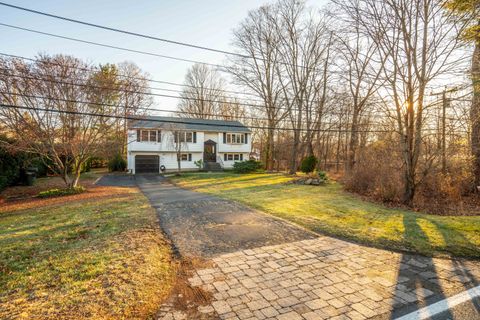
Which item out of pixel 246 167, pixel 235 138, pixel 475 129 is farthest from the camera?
pixel 235 138

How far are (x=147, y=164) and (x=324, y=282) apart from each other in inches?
939

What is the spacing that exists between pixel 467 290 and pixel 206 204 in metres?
7.42

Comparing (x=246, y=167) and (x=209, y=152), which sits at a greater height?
(x=209, y=152)

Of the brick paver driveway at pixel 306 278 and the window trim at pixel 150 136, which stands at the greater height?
the window trim at pixel 150 136

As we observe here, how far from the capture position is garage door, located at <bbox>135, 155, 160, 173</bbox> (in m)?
24.7

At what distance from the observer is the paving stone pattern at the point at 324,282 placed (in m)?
3.04

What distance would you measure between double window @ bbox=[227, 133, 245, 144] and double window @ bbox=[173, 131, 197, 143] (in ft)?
13.8

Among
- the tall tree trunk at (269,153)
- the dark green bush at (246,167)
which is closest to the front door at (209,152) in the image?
the dark green bush at (246,167)

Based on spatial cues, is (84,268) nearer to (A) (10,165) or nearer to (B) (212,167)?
(A) (10,165)

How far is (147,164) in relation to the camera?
25016mm

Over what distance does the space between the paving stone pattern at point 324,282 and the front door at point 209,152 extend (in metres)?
23.4

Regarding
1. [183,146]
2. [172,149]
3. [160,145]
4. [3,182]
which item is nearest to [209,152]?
[183,146]

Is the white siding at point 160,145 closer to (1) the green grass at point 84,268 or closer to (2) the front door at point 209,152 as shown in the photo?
(2) the front door at point 209,152

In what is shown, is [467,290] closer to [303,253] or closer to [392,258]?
[392,258]
